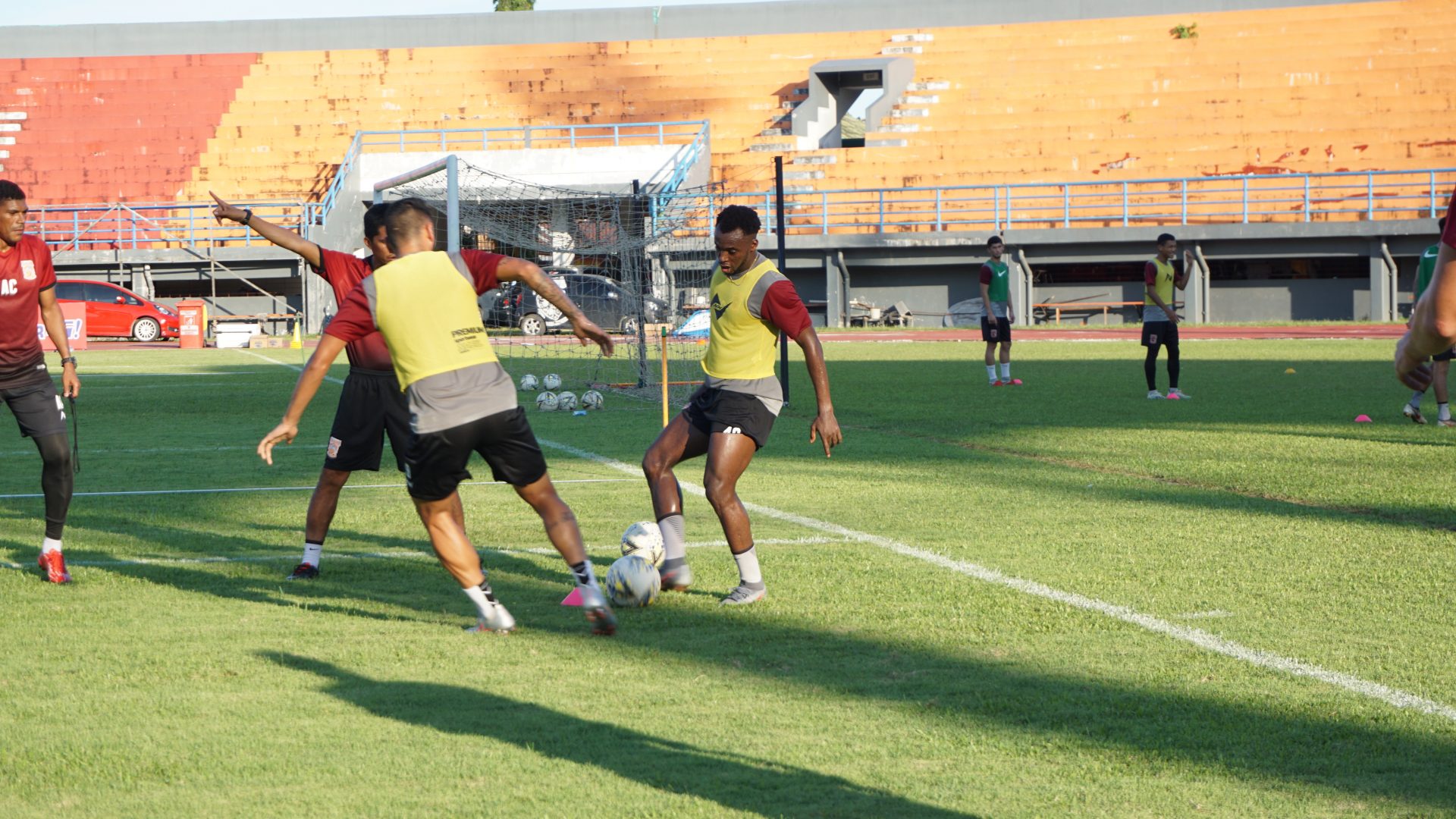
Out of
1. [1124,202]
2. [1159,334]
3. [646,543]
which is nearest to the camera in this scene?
[646,543]

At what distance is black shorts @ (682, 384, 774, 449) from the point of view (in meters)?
6.97

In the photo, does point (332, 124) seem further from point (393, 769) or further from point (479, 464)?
point (393, 769)

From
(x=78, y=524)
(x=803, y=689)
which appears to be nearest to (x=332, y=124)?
(x=78, y=524)

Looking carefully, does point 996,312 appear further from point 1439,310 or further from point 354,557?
point 1439,310

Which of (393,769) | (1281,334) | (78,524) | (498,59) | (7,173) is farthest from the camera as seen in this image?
(498,59)

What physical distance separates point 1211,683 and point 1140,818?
4.63 ft

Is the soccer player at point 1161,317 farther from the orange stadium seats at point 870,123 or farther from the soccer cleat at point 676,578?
the orange stadium seats at point 870,123

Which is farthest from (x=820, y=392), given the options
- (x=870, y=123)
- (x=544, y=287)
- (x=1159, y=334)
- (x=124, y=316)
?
(x=870, y=123)

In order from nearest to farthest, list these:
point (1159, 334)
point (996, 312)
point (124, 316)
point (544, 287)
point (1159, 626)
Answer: point (544, 287) < point (1159, 626) < point (1159, 334) < point (996, 312) < point (124, 316)

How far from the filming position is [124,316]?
119 feet

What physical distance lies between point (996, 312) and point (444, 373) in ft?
47.9

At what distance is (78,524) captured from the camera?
9344mm

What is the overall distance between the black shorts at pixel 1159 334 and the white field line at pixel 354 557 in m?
9.85

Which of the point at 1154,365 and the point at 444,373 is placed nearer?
the point at 444,373
